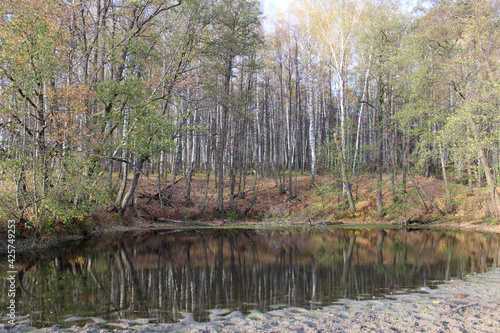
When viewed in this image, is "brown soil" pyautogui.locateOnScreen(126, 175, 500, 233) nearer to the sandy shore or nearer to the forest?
the forest

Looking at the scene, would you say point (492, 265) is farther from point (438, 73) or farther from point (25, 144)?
point (25, 144)

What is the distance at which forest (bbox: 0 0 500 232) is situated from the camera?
11406mm

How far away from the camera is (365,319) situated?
15.1 feet

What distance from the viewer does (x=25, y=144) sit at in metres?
11.5

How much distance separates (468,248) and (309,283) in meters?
7.94

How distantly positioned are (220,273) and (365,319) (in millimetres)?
4583

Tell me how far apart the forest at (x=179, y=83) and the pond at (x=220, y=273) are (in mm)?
2806

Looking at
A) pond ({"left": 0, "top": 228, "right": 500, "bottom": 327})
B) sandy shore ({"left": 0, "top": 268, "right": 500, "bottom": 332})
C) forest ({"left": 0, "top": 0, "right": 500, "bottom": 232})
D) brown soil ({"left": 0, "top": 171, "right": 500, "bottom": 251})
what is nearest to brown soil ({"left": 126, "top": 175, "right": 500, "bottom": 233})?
brown soil ({"left": 0, "top": 171, "right": 500, "bottom": 251})

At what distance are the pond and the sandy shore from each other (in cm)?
38

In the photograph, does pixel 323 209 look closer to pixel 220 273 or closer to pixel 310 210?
pixel 310 210

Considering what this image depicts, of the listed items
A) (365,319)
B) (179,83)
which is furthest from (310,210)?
(365,319)


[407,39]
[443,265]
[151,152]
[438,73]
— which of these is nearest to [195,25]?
[151,152]

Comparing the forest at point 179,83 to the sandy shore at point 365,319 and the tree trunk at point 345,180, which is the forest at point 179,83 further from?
the sandy shore at point 365,319

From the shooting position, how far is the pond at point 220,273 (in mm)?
5750
